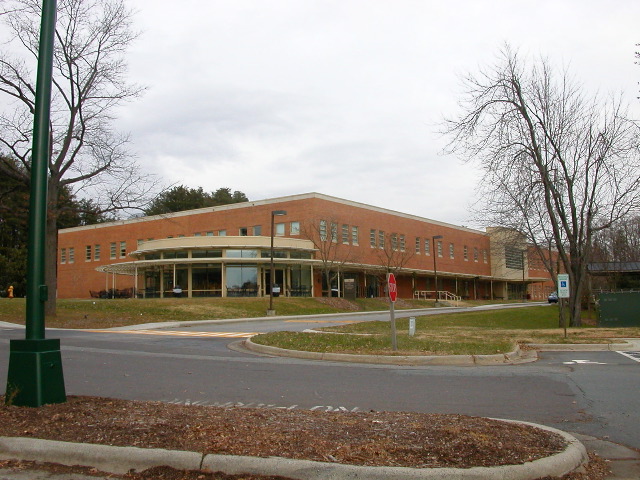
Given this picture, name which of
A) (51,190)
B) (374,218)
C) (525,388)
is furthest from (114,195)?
(374,218)

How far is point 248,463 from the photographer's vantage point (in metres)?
4.87

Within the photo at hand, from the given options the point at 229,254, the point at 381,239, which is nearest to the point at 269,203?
the point at 229,254

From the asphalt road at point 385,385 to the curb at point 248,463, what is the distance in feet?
6.52

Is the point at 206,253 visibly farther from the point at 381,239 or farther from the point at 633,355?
the point at 633,355

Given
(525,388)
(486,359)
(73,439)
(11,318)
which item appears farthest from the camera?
(11,318)

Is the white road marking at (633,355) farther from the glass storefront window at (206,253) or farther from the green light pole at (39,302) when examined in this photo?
the glass storefront window at (206,253)

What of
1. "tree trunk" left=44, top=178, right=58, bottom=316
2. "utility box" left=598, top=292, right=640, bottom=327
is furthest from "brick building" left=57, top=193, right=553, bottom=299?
"tree trunk" left=44, top=178, right=58, bottom=316

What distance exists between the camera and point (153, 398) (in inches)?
345

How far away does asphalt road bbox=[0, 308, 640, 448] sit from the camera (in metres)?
8.04

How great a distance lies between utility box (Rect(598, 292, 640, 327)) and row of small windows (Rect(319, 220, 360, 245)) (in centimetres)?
2769

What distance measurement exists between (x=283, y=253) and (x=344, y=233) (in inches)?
302

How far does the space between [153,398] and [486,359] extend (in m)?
7.61

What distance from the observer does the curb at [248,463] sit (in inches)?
182

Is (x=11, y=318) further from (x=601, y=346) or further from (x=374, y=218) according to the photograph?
(x=374, y=218)
